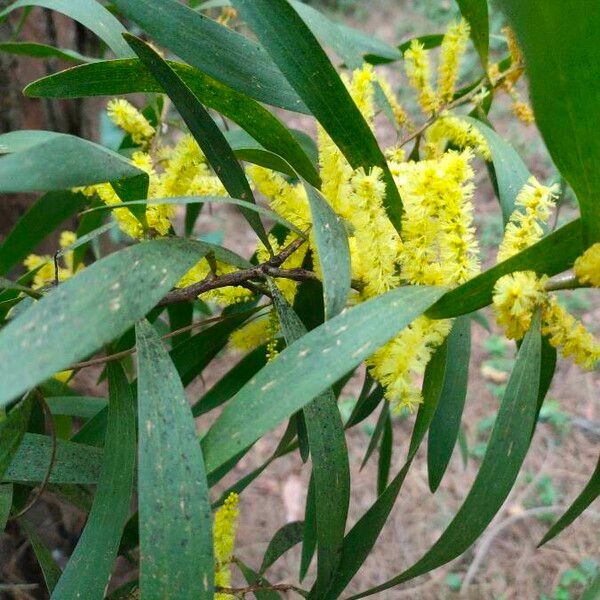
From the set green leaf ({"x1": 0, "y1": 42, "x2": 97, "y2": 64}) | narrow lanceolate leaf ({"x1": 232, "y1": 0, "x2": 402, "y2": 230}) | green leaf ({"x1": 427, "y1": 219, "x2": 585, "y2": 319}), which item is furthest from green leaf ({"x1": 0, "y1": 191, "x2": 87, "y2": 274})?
green leaf ({"x1": 427, "y1": 219, "x2": 585, "y2": 319})

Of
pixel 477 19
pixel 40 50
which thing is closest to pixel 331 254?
pixel 477 19

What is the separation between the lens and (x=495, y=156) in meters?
0.57

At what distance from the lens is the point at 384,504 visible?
0.48m

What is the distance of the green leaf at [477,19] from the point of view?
1.90ft

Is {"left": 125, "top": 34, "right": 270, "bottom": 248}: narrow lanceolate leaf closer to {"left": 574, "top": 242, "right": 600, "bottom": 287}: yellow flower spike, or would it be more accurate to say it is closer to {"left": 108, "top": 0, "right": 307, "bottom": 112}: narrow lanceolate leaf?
{"left": 108, "top": 0, "right": 307, "bottom": 112}: narrow lanceolate leaf

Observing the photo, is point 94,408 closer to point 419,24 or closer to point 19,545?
point 19,545

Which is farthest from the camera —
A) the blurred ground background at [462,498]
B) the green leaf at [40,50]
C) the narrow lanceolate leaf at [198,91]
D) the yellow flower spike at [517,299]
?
the blurred ground background at [462,498]

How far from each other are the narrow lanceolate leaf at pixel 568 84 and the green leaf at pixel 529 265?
0.01 m

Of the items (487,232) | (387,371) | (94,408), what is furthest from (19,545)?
(487,232)

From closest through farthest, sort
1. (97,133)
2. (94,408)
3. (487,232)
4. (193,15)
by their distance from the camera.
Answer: (193,15) < (94,408) < (97,133) < (487,232)

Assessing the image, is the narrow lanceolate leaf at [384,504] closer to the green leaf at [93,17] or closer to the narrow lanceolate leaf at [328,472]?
the narrow lanceolate leaf at [328,472]

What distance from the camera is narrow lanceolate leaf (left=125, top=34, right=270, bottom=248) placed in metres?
0.42

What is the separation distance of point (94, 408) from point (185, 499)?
1.21 feet

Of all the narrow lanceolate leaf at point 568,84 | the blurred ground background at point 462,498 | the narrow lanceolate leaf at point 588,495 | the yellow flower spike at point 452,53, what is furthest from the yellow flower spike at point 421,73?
the blurred ground background at point 462,498
